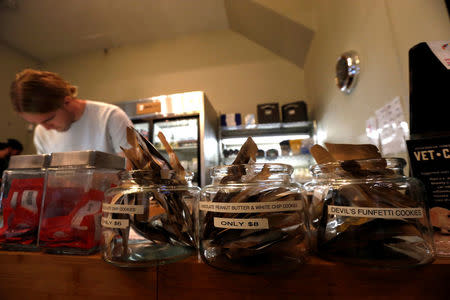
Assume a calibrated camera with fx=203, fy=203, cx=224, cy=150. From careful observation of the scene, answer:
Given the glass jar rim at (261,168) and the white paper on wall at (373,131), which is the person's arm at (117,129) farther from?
the white paper on wall at (373,131)

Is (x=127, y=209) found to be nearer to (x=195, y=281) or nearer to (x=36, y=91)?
(x=195, y=281)

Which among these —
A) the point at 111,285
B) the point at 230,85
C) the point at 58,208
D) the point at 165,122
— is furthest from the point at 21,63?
the point at 111,285

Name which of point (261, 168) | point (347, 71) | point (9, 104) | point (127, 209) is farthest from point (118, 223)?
point (9, 104)

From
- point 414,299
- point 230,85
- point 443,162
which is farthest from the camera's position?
point 230,85

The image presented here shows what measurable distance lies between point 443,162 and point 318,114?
6.31 feet

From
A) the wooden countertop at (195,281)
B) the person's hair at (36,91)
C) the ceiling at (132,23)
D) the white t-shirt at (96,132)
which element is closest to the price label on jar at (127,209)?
the wooden countertop at (195,281)

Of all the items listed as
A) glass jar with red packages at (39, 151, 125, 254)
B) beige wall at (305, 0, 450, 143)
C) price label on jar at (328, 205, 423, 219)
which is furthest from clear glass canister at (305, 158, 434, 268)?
beige wall at (305, 0, 450, 143)

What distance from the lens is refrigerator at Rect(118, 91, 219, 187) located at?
7.18ft

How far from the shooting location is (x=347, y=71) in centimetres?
142

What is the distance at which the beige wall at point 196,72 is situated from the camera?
9.25 feet

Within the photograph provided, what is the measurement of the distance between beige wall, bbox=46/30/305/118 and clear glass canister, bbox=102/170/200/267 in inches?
98.8

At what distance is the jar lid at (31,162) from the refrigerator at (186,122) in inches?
62.2

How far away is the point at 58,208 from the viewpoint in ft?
1.63

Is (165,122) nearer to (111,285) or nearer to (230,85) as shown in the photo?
(230,85)
